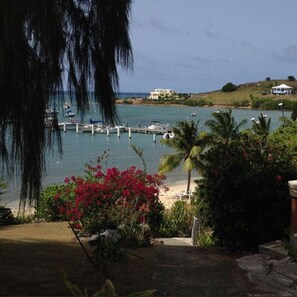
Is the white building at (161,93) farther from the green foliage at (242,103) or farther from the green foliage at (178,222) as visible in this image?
the green foliage at (178,222)

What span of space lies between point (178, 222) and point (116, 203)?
7.65 feet

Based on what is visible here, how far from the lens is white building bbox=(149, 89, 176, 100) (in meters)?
182

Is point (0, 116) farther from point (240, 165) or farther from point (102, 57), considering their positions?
point (240, 165)

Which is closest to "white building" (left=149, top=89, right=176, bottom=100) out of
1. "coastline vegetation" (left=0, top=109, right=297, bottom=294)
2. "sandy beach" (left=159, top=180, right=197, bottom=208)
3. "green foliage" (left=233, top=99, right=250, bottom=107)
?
"green foliage" (left=233, top=99, right=250, bottom=107)

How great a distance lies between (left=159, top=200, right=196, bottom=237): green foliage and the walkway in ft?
10.5

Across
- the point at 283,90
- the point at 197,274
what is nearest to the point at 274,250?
the point at 197,274

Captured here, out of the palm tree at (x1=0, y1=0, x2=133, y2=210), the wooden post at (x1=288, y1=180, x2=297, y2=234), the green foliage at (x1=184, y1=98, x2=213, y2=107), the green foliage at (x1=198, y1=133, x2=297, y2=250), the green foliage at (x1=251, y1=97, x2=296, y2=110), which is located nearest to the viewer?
the palm tree at (x1=0, y1=0, x2=133, y2=210)

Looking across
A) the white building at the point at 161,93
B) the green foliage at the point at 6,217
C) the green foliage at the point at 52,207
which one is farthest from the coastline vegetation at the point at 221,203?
the white building at the point at 161,93

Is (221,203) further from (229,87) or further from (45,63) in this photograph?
(229,87)

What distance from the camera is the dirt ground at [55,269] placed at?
4.79 m

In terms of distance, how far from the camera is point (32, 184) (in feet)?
A: 11.1

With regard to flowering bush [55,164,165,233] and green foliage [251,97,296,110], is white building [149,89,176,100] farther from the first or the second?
flowering bush [55,164,165,233]

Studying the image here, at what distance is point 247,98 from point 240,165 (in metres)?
144

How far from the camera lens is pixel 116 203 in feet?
27.7
